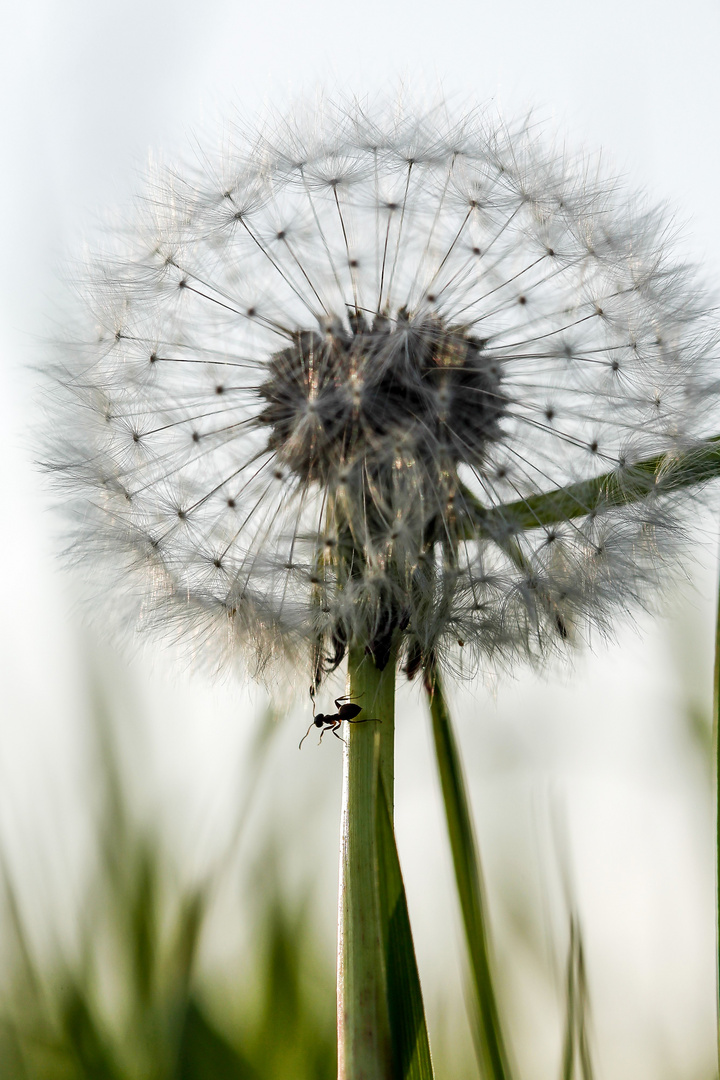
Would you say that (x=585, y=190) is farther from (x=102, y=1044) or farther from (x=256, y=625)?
(x=102, y=1044)

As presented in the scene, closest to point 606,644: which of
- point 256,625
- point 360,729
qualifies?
point 360,729

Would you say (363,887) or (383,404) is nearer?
(363,887)

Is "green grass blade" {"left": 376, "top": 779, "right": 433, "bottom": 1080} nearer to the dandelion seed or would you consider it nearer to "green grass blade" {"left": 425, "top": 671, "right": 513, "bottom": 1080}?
"green grass blade" {"left": 425, "top": 671, "right": 513, "bottom": 1080}

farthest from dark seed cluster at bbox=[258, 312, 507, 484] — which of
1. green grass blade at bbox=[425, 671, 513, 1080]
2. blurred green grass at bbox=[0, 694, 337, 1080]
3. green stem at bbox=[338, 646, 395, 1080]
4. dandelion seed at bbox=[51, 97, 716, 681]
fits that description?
blurred green grass at bbox=[0, 694, 337, 1080]

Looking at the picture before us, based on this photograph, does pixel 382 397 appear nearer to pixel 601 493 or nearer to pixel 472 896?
pixel 601 493

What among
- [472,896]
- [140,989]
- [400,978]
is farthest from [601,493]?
[140,989]

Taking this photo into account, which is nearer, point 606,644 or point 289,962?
point 606,644
